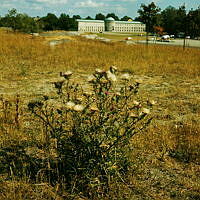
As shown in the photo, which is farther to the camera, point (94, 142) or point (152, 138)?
point (152, 138)

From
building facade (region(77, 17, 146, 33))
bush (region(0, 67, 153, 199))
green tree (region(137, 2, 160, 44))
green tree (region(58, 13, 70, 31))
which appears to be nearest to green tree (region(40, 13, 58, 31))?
green tree (region(58, 13, 70, 31))

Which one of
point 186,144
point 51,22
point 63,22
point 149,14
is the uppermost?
point 63,22

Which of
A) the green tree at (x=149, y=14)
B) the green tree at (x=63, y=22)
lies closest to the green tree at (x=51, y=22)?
the green tree at (x=63, y=22)

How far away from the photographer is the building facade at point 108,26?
409 ft

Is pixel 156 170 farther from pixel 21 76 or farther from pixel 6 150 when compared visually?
pixel 21 76

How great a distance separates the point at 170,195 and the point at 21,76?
5922mm

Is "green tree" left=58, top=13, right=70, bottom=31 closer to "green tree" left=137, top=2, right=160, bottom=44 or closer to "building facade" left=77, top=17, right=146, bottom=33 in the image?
"building facade" left=77, top=17, right=146, bottom=33

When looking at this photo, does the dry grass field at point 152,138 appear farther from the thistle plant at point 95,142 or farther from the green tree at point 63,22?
the green tree at point 63,22

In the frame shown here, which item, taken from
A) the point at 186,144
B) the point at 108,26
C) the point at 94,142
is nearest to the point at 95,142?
the point at 94,142

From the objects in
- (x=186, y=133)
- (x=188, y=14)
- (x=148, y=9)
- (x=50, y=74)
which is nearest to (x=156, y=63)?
(x=50, y=74)

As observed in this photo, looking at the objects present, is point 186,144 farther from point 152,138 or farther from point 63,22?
point 63,22

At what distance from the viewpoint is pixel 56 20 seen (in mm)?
91375

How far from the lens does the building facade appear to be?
12481cm

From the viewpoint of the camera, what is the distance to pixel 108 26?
125312 millimetres
